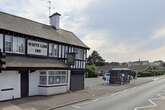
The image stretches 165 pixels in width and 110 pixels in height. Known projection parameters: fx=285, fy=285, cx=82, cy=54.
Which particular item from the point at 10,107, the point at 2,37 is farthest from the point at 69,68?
the point at 10,107

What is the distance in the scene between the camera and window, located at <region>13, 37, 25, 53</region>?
72.0ft

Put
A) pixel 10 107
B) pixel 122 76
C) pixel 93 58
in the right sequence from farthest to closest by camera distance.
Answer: pixel 93 58 → pixel 122 76 → pixel 10 107

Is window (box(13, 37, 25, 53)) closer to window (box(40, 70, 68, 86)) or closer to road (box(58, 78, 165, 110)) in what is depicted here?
window (box(40, 70, 68, 86))

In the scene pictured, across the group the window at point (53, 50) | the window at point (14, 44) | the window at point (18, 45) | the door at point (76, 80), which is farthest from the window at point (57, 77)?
the window at point (14, 44)

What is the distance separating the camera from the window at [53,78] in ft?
80.6

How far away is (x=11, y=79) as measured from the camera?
69.3ft

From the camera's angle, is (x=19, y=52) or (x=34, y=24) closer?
(x=19, y=52)

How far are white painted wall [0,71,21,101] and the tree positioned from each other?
88.2m

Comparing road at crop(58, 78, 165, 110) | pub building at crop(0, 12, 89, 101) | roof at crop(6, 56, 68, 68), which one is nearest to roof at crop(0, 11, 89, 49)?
pub building at crop(0, 12, 89, 101)

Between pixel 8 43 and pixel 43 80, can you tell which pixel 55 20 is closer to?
pixel 43 80

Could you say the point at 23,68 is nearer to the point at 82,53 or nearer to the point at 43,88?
the point at 43,88

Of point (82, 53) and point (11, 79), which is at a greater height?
point (82, 53)

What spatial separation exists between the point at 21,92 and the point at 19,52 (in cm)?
314

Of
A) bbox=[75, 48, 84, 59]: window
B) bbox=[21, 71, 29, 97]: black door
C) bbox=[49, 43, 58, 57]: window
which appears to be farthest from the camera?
bbox=[75, 48, 84, 59]: window
